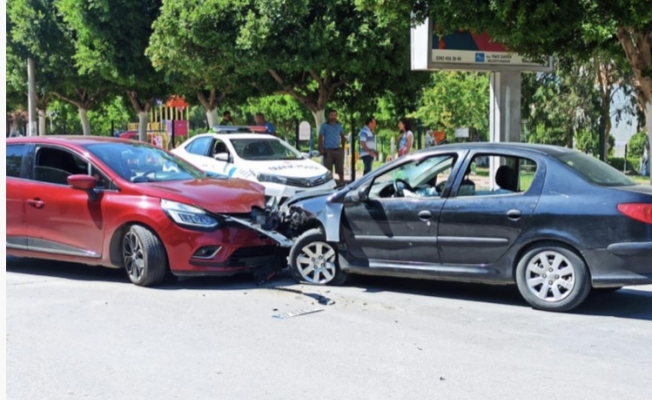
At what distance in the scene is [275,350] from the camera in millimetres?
6309

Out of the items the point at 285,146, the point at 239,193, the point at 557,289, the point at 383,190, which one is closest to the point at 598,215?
the point at 557,289

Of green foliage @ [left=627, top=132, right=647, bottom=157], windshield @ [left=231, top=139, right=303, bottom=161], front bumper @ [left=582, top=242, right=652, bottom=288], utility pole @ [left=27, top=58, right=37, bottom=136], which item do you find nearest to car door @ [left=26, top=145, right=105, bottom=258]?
front bumper @ [left=582, top=242, right=652, bottom=288]

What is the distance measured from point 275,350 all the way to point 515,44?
7.51 m

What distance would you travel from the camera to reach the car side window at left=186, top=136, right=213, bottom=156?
16.0 m

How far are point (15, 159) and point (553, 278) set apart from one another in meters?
6.34

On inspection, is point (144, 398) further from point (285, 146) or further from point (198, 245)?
point (285, 146)

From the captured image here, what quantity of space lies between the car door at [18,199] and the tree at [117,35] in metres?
14.3

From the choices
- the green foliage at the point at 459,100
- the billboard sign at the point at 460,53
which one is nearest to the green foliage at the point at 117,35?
the billboard sign at the point at 460,53

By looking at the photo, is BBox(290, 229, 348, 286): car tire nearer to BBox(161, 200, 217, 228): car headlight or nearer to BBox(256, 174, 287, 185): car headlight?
BBox(161, 200, 217, 228): car headlight

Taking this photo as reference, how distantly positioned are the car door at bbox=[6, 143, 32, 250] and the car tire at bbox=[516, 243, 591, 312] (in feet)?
18.3

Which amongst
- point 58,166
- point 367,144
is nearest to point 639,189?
point 58,166

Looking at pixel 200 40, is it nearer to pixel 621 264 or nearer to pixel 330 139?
pixel 330 139

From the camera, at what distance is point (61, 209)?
9.17 metres

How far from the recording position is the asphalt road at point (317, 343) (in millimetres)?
5398
